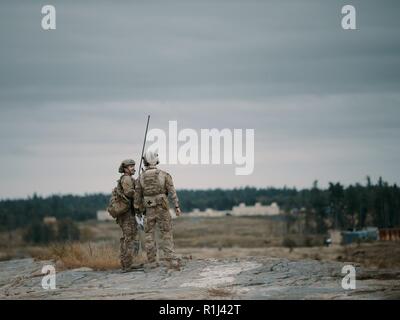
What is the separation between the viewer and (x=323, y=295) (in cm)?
1537

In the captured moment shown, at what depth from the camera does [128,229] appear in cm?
1945

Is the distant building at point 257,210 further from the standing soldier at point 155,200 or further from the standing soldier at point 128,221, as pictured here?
the standing soldier at point 155,200

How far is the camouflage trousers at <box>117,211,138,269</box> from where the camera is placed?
1938cm

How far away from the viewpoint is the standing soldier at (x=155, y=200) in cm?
1905

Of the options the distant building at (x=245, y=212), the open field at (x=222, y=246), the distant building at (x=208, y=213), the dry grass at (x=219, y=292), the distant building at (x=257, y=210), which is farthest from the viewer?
the distant building at (x=208, y=213)

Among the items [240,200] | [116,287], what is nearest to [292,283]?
[116,287]

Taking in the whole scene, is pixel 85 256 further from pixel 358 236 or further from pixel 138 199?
pixel 358 236

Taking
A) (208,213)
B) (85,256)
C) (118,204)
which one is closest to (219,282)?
(118,204)

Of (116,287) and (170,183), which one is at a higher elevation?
(170,183)

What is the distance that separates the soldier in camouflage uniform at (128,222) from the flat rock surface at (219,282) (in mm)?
404

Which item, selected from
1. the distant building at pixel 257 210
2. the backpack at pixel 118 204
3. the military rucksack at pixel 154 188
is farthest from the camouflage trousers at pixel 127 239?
the distant building at pixel 257 210
